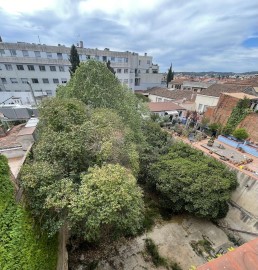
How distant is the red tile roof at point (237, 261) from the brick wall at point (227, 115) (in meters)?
19.0

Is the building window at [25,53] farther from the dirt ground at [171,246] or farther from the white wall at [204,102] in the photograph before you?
the dirt ground at [171,246]

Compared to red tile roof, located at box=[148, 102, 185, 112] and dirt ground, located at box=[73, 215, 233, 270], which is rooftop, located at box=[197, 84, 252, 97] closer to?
red tile roof, located at box=[148, 102, 185, 112]

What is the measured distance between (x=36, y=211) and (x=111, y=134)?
5.79 meters

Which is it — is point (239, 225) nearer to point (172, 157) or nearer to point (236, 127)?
point (172, 157)

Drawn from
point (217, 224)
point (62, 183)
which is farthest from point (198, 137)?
point (62, 183)

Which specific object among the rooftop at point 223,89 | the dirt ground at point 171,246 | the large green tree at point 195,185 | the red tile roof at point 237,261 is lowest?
the dirt ground at point 171,246

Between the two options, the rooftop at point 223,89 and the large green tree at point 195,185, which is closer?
the large green tree at point 195,185

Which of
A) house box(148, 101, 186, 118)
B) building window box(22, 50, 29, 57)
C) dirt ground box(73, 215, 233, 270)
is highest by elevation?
building window box(22, 50, 29, 57)

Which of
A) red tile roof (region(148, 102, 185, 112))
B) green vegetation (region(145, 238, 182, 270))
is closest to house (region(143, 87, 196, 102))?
red tile roof (region(148, 102, 185, 112))

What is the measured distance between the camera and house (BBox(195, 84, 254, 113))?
88.8 feet

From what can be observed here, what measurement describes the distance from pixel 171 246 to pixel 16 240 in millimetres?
10960

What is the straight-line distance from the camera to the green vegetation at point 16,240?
16.3ft

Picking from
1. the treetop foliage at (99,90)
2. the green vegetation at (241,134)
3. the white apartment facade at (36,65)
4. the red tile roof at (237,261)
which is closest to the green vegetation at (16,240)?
the red tile roof at (237,261)

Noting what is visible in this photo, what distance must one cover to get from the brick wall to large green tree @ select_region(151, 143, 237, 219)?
9.50 metres
